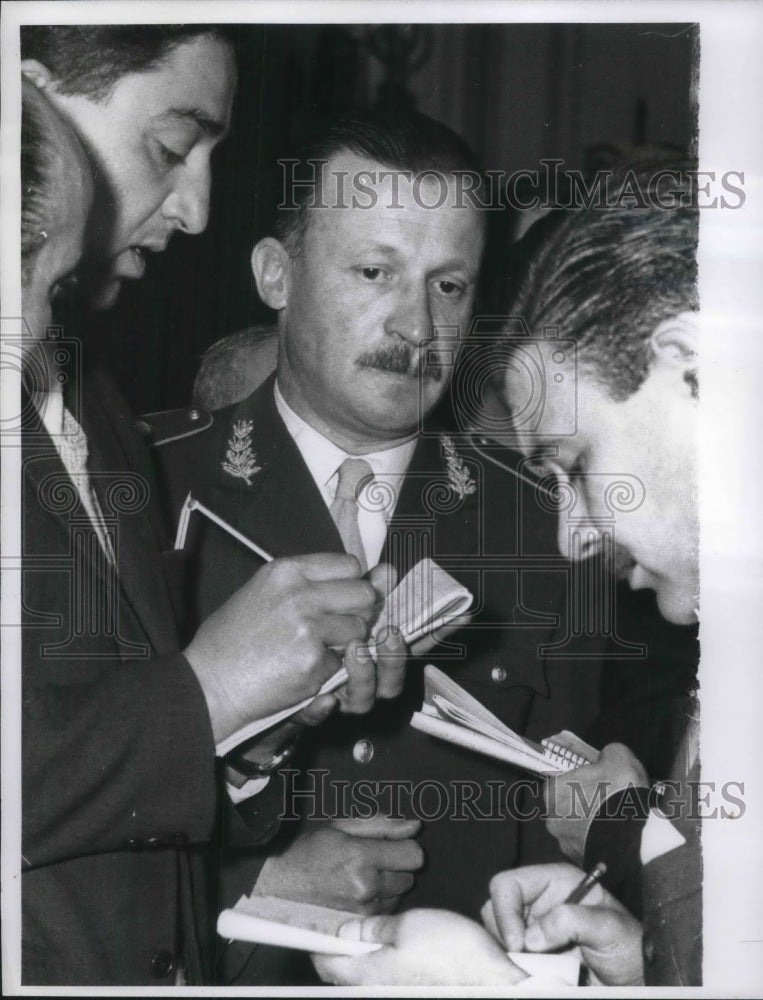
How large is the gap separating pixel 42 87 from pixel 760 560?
4.88ft

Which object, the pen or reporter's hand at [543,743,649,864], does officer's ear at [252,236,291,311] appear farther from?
the pen

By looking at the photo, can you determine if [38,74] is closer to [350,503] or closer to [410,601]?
[350,503]

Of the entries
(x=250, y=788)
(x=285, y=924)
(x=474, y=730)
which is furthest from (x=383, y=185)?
(x=285, y=924)

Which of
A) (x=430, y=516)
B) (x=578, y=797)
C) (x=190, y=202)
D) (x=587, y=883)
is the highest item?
(x=190, y=202)

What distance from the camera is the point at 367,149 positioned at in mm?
1848

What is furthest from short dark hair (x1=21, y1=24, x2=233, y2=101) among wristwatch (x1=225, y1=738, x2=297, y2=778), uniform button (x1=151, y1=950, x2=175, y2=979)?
uniform button (x1=151, y1=950, x2=175, y2=979)

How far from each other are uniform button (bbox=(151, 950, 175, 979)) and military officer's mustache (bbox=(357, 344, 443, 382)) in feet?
3.43

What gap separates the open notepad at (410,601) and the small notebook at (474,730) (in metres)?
0.08

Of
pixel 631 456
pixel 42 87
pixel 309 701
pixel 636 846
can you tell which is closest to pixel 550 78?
pixel 631 456

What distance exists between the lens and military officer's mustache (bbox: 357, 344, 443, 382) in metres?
1.83

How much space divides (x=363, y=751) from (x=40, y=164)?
3.77ft

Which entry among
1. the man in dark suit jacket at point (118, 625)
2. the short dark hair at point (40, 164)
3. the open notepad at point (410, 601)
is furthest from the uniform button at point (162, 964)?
the short dark hair at point (40, 164)

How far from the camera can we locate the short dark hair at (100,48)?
73.1 inches

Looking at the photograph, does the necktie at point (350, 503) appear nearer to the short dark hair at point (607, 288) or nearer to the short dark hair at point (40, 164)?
the short dark hair at point (607, 288)
